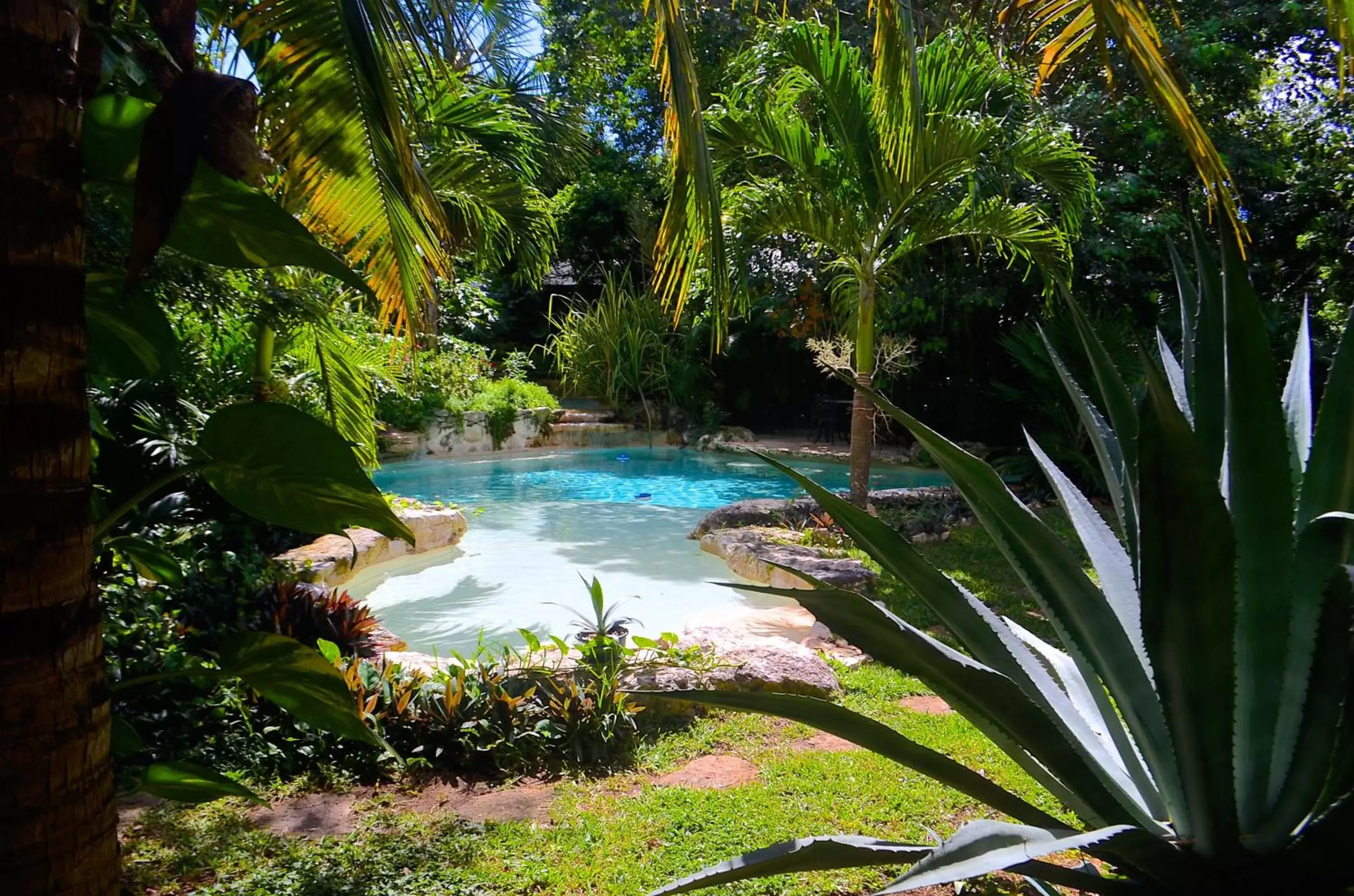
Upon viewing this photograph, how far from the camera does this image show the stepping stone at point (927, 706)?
3.77m

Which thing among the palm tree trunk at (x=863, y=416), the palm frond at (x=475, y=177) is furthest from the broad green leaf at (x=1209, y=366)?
the palm tree trunk at (x=863, y=416)

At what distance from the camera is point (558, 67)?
2164 cm

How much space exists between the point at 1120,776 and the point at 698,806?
1.70 meters

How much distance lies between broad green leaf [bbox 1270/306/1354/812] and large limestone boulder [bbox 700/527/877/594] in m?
3.86

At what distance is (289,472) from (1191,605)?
42.9 inches

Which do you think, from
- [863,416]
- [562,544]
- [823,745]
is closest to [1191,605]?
[823,745]

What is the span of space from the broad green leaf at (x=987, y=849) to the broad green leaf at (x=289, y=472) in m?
0.70

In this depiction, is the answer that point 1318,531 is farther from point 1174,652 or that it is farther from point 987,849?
point 987,849

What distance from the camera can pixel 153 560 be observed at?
4.04 ft

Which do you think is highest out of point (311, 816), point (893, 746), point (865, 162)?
point (865, 162)

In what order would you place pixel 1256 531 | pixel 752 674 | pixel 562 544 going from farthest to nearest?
pixel 562 544
pixel 752 674
pixel 1256 531

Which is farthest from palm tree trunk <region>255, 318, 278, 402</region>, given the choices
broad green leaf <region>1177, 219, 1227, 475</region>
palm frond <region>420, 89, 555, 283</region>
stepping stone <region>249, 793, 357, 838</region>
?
broad green leaf <region>1177, 219, 1227, 475</region>

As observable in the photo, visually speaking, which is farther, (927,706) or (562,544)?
(562,544)

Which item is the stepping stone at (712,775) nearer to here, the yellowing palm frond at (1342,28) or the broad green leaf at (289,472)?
the broad green leaf at (289,472)
